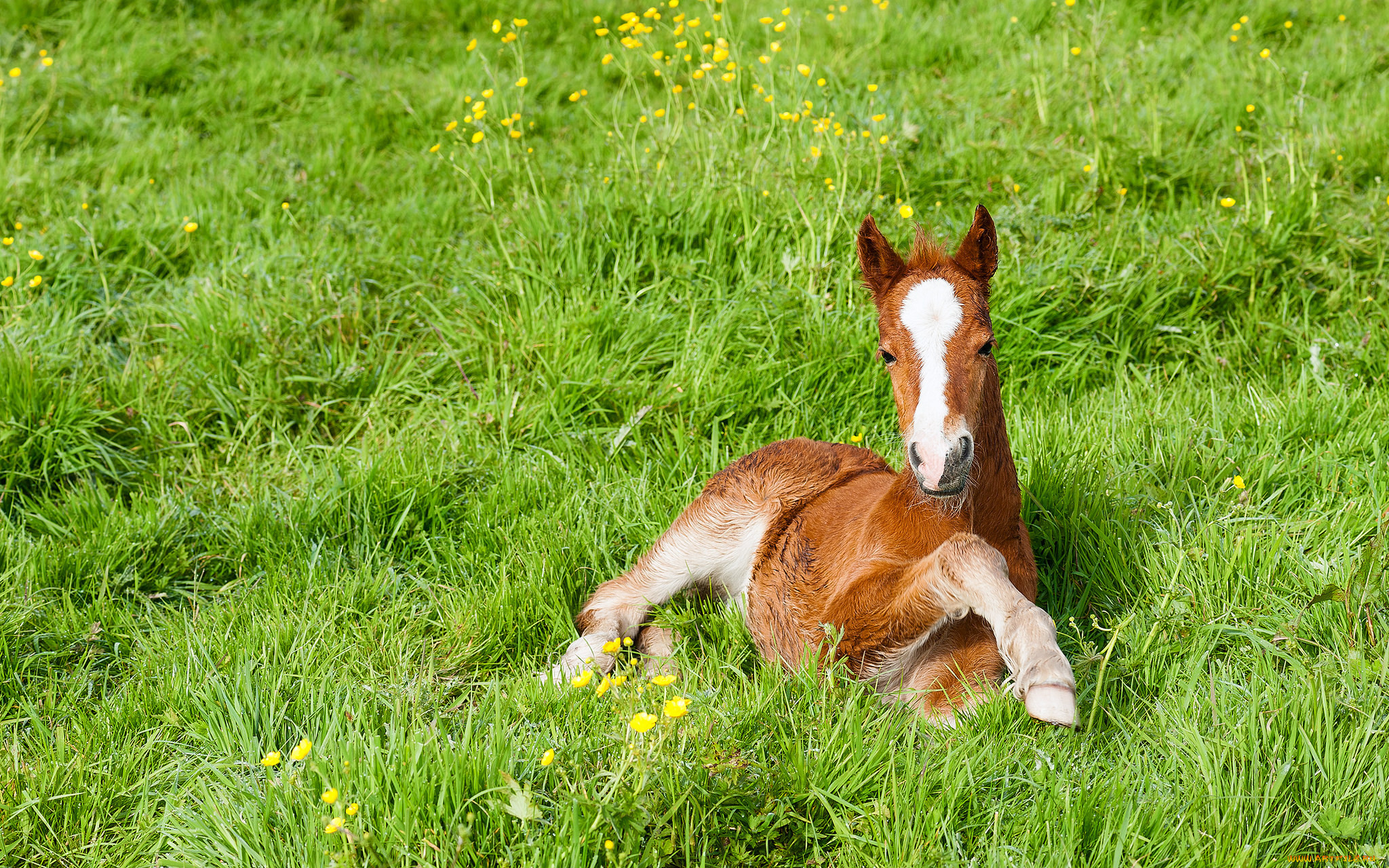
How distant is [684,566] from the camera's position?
10.7 ft

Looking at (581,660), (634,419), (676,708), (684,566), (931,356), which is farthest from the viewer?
(634,419)

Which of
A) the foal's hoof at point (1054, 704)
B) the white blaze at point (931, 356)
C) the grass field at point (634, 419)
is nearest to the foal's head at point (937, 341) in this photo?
the white blaze at point (931, 356)

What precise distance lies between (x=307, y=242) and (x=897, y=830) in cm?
406

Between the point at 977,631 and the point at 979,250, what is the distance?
100 centimetres

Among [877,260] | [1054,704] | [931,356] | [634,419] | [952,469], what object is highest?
[877,260]

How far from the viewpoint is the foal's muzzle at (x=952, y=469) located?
2314mm

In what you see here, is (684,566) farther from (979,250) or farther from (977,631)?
(979,250)

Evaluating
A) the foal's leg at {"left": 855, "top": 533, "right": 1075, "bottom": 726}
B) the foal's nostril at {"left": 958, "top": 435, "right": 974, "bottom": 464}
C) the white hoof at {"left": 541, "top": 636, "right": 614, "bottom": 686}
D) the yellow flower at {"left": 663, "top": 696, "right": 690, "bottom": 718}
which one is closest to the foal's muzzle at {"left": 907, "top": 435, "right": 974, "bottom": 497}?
the foal's nostril at {"left": 958, "top": 435, "right": 974, "bottom": 464}

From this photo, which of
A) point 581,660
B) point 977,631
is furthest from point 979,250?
point 581,660

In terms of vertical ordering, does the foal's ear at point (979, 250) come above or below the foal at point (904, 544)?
above

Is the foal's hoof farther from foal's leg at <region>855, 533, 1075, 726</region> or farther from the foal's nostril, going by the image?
the foal's nostril

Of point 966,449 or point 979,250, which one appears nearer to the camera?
point 966,449

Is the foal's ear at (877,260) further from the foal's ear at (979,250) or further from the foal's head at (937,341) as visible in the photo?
the foal's ear at (979,250)

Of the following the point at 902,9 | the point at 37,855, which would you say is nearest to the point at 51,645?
the point at 37,855
